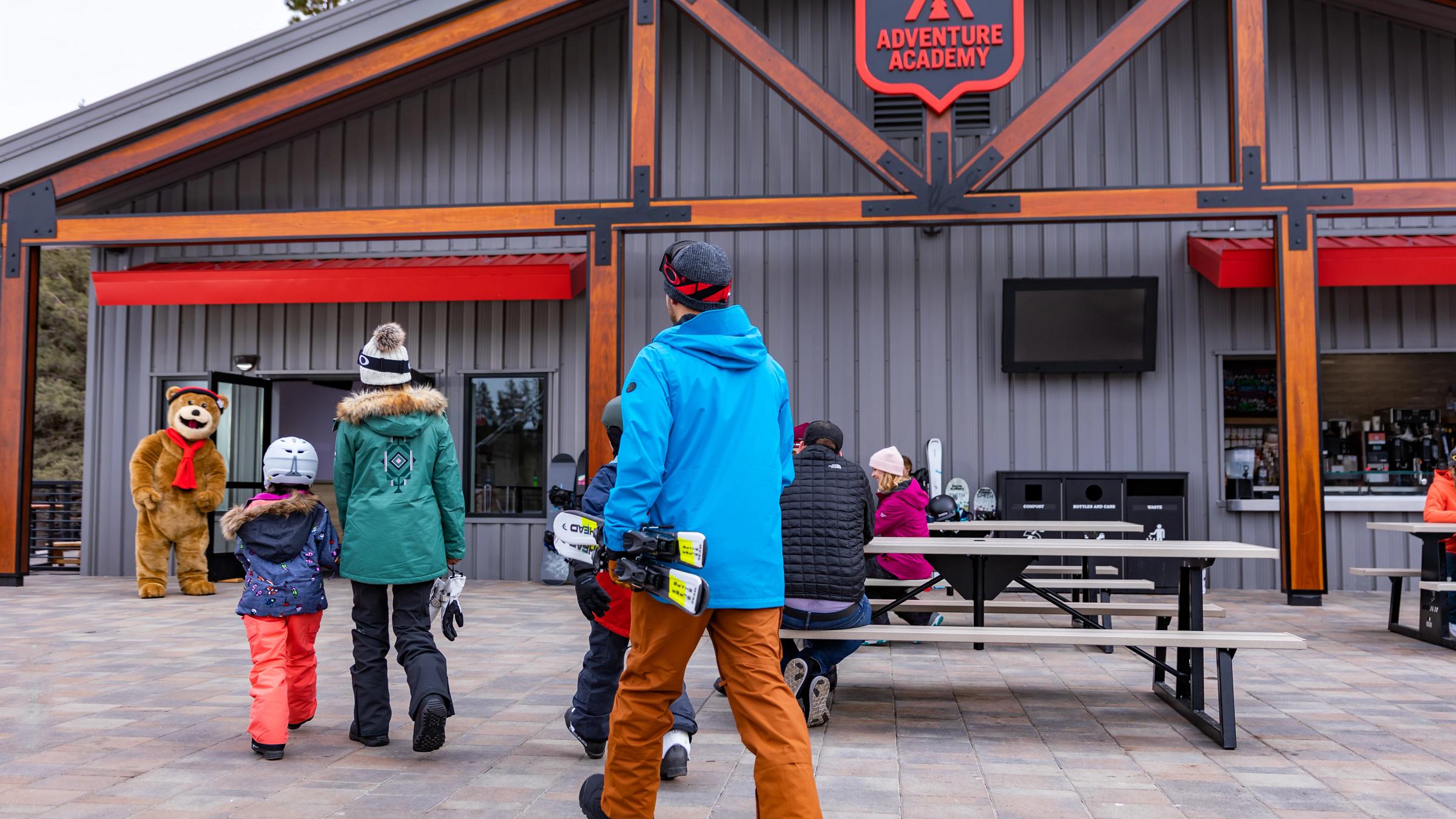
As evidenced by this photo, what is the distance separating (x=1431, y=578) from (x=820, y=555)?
4.76 metres

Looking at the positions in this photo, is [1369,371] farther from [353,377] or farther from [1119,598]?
[353,377]

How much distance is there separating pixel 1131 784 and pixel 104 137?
9830 mm

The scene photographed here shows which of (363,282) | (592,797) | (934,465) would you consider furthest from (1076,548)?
(363,282)

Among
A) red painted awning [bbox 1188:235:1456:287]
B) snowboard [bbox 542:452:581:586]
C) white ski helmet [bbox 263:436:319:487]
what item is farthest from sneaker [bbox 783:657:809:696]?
red painted awning [bbox 1188:235:1456:287]

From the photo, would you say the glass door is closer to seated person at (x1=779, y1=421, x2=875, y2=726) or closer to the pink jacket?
the pink jacket

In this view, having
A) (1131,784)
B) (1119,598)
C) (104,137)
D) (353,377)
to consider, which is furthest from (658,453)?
(353,377)

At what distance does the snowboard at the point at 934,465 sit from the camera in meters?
10.1

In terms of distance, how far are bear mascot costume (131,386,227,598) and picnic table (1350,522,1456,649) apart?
29.8ft

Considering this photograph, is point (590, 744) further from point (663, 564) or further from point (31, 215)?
point (31, 215)

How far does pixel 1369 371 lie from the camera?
1021 cm

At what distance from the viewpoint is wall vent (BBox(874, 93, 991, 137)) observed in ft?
35.3

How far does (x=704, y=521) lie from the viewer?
274 centimetres

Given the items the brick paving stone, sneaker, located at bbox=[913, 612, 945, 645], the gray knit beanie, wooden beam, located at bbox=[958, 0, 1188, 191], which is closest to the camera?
the gray knit beanie

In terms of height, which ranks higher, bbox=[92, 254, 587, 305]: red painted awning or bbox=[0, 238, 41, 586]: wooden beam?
bbox=[92, 254, 587, 305]: red painted awning
